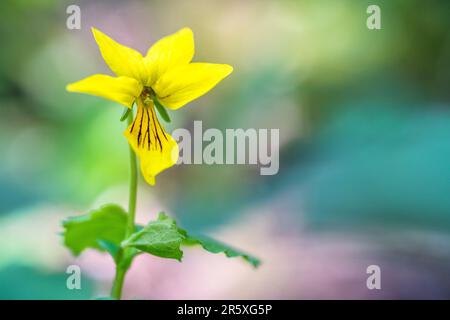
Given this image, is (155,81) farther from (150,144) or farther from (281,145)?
(281,145)

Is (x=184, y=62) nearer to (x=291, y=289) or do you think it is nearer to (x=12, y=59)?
(x=291, y=289)

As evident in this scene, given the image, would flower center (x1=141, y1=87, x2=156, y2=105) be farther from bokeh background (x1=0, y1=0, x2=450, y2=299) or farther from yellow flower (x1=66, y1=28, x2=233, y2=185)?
bokeh background (x1=0, y1=0, x2=450, y2=299)

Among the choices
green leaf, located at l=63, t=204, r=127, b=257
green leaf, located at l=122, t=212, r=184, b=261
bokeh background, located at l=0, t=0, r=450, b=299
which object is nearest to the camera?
green leaf, located at l=122, t=212, r=184, b=261

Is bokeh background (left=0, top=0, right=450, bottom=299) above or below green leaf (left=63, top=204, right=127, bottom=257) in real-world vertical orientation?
above

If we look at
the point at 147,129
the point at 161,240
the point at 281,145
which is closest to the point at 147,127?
the point at 147,129

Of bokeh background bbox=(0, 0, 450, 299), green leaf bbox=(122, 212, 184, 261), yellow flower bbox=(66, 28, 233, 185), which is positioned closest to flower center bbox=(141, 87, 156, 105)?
yellow flower bbox=(66, 28, 233, 185)

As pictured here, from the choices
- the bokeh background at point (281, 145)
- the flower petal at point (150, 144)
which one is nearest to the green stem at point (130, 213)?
the flower petal at point (150, 144)

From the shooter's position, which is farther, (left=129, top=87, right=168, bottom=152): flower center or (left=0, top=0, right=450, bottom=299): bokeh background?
(left=0, top=0, right=450, bottom=299): bokeh background

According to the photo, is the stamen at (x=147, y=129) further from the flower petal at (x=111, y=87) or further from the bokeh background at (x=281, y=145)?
the bokeh background at (x=281, y=145)
